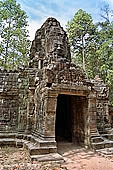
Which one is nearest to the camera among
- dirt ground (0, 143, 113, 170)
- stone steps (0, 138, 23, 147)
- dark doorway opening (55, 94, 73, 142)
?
dirt ground (0, 143, 113, 170)

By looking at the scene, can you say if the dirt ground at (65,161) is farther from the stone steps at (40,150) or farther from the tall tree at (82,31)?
the tall tree at (82,31)

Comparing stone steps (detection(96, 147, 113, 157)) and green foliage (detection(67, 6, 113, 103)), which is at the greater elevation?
green foliage (detection(67, 6, 113, 103))

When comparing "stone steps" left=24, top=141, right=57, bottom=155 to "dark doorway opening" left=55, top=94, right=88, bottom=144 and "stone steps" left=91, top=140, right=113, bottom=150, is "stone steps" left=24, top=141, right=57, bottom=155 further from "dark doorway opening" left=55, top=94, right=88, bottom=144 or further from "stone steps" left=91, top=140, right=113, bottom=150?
"dark doorway opening" left=55, top=94, right=88, bottom=144

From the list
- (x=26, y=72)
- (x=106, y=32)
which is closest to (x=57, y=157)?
(x=26, y=72)

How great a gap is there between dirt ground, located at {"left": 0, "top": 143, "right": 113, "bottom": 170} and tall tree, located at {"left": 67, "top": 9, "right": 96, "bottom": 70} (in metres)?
17.2

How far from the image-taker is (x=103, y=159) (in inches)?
238

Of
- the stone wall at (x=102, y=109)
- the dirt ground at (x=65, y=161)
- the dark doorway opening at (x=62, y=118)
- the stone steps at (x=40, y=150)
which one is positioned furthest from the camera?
the dark doorway opening at (x=62, y=118)

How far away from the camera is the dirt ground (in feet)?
16.7

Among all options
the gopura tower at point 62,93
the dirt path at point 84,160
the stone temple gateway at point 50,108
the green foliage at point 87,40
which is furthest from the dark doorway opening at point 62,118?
the green foliage at point 87,40

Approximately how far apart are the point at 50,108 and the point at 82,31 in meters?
18.8

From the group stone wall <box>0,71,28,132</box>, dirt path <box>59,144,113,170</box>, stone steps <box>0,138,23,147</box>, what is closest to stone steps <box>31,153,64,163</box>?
dirt path <box>59,144,113,170</box>

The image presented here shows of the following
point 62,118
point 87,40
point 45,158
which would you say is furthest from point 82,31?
point 45,158

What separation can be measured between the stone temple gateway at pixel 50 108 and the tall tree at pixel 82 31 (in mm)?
13347

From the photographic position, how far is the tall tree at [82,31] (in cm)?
2284
